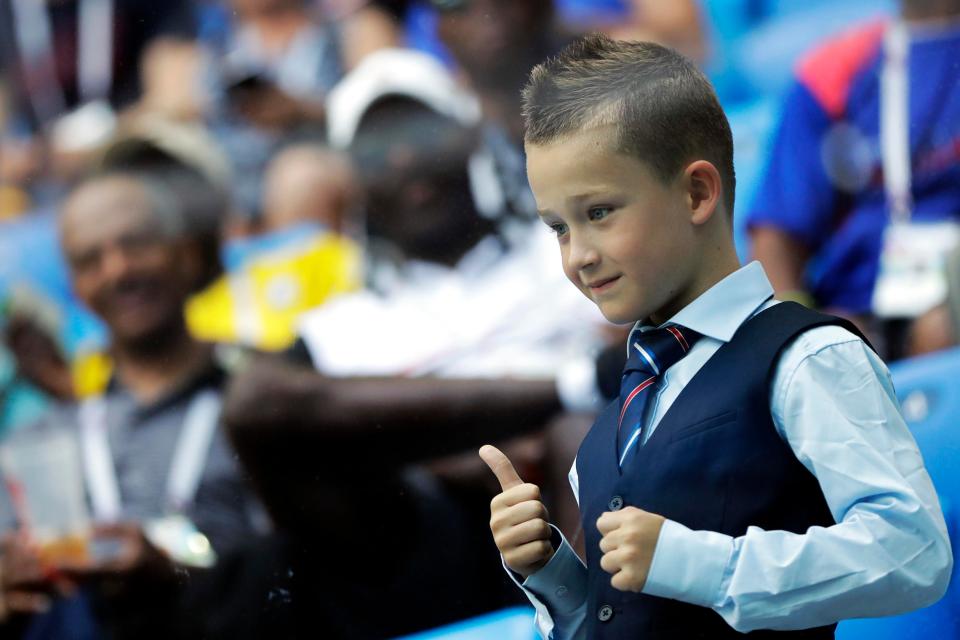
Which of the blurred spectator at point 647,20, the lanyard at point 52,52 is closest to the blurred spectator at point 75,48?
the lanyard at point 52,52

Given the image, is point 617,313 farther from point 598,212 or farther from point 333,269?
point 333,269

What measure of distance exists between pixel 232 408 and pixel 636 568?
173 cm

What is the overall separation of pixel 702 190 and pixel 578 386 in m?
1.20

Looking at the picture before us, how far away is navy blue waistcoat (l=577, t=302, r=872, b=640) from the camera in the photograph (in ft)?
2.49

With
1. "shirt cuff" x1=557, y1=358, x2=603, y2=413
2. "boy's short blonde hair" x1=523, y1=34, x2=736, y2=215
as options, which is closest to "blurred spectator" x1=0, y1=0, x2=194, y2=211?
"shirt cuff" x1=557, y1=358, x2=603, y2=413

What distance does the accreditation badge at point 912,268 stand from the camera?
189cm

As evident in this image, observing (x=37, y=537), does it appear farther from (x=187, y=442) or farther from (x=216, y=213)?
(x=216, y=213)

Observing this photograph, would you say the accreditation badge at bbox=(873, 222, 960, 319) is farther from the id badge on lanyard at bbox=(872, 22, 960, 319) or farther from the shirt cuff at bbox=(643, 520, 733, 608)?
the shirt cuff at bbox=(643, 520, 733, 608)

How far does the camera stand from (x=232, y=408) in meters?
2.35

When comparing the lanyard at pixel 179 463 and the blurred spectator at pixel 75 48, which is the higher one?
the blurred spectator at pixel 75 48

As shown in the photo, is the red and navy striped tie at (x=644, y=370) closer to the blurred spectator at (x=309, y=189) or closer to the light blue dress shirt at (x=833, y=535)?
the light blue dress shirt at (x=833, y=535)

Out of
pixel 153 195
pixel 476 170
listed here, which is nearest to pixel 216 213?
pixel 153 195

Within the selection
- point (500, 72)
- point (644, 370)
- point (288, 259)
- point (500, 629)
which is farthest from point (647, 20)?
point (644, 370)

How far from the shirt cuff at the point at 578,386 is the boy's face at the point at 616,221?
1095mm
